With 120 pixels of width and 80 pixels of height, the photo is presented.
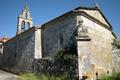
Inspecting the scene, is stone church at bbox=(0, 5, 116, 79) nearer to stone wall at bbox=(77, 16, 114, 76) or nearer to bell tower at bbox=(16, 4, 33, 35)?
stone wall at bbox=(77, 16, 114, 76)

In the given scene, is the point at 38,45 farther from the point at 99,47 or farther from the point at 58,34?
the point at 99,47

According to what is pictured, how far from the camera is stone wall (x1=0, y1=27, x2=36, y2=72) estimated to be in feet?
63.4

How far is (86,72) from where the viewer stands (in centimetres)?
1358

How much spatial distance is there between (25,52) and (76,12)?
26.7 feet

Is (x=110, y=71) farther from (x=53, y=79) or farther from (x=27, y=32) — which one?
(x=27, y=32)

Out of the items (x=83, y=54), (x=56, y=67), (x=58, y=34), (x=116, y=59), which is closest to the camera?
(x=83, y=54)

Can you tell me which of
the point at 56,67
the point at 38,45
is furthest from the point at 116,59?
the point at 38,45

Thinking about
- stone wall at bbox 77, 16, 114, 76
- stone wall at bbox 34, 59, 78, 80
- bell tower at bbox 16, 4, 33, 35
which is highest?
bell tower at bbox 16, 4, 33, 35

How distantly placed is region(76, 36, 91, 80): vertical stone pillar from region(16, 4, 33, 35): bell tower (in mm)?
18577

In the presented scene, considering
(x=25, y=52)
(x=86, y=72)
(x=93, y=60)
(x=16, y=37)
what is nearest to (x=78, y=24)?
(x=93, y=60)

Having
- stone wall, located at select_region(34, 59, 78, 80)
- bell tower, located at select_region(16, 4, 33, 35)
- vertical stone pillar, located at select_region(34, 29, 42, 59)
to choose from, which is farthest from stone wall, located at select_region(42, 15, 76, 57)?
bell tower, located at select_region(16, 4, 33, 35)

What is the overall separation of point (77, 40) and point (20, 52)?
977 cm

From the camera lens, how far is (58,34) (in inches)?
680

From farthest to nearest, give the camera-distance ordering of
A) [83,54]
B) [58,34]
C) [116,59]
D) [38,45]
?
[116,59]
[38,45]
[58,34]
[83,54]
